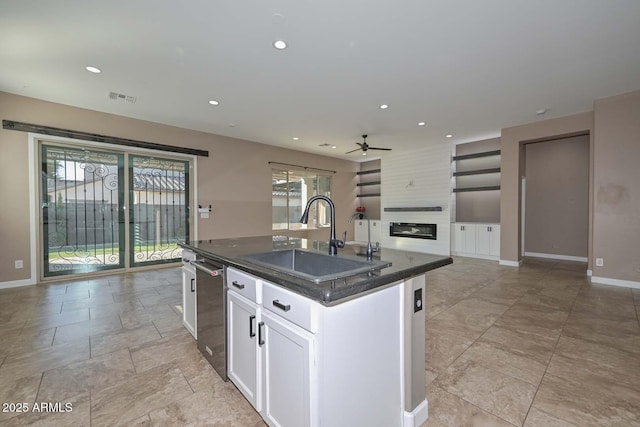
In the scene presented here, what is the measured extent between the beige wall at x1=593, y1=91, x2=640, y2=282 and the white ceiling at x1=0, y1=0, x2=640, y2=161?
1.26 feet

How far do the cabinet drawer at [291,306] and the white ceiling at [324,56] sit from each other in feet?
7.40

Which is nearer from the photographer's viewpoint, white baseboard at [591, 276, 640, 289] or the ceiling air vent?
the ceiling air vent

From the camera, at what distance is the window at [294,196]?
23.9 feet

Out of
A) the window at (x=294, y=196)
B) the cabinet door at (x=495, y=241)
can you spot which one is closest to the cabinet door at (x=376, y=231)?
the window at (x=294, y=196)

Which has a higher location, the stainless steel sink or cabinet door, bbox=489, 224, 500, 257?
the stainless steel sink

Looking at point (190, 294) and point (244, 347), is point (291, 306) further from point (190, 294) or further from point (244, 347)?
point (190, 294)

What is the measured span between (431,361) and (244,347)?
4.88 ft

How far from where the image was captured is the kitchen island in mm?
1122

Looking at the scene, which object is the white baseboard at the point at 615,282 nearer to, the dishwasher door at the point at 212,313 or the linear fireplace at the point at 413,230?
the linear fireplace at the point at 413,230

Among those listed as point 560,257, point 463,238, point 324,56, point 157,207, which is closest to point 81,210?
point 157,207

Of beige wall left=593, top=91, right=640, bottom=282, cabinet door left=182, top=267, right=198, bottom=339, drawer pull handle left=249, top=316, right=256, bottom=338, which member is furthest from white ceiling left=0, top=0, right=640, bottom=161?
drawer pull handle left=249, top=316, right=256, bottom=338

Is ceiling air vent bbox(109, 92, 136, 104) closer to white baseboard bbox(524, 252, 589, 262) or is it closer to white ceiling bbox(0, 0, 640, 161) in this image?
white ceiling bbox(0, 0, 640, 161)

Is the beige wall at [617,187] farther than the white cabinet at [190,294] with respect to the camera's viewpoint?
Yes

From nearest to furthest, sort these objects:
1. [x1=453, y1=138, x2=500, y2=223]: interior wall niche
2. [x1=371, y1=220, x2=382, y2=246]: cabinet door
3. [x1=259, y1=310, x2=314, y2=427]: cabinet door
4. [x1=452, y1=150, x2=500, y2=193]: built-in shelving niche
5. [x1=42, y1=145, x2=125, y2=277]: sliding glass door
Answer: [x1=259, y1=310, x2=314, y2=427]: cabinet door, [x1=42, y1=145, x2=125, y2=277]: sliding glass door, [x1=452, y1=150, x2=500, y2=193]: built-in shelving niche, [x1=453, y1=138, x2=500, y2=223]: interior wall niche, [x1=371, y1=220, x2=382, y2=246]: cabinet door
